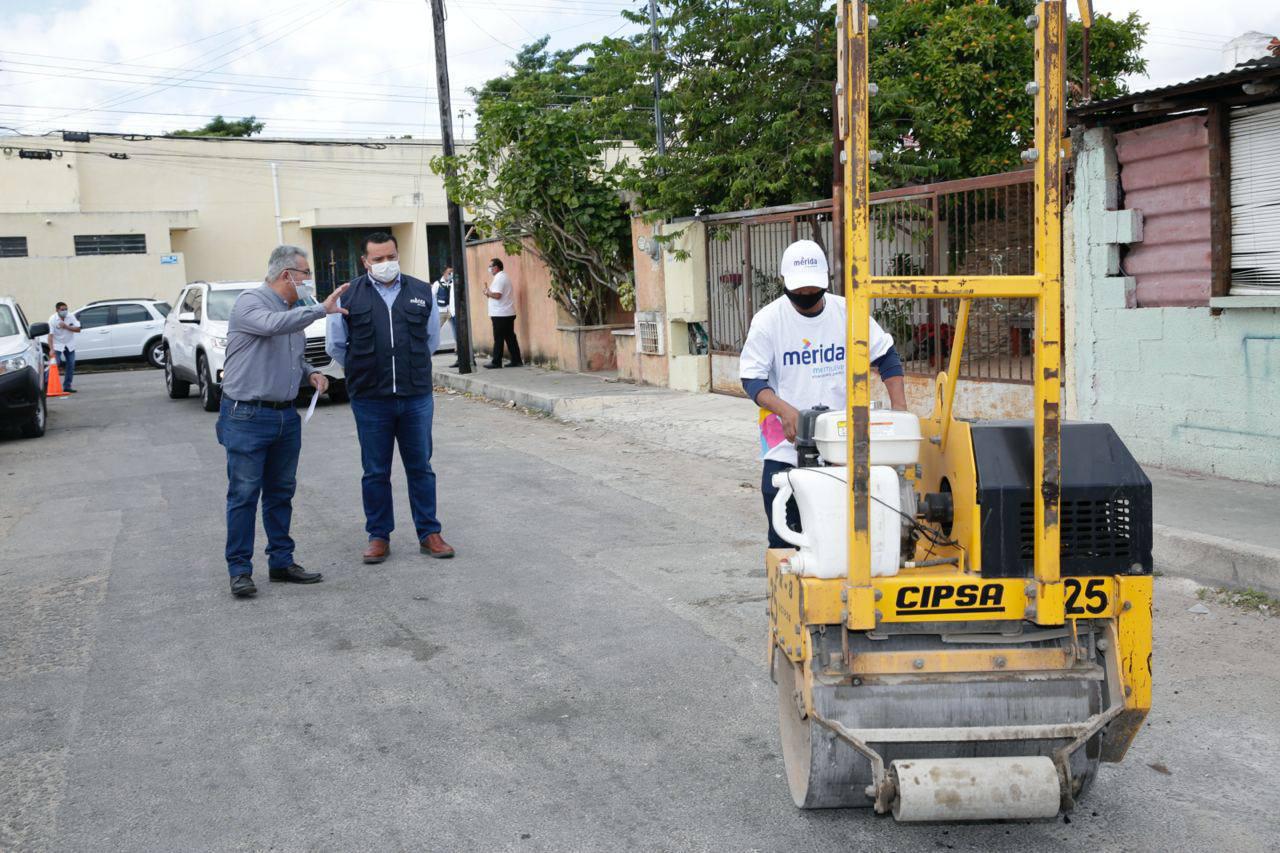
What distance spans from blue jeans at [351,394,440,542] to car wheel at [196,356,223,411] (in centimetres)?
993

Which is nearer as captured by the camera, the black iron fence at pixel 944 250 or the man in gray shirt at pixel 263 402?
the man in gray shirt at pixel 263 402

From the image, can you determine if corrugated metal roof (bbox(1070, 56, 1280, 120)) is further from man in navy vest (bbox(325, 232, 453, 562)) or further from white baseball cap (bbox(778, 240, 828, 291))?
man in navy vest (bbox(325, 232, 453, 562))

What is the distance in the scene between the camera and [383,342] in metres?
7.21

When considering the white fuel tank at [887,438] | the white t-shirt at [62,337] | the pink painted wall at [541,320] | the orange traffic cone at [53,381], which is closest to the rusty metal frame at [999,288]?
the white fuel tank at [887,438]

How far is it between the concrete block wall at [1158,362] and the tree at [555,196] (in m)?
8.67

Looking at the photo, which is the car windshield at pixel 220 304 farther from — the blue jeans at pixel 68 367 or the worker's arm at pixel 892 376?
the worker's arm at pixel 892 376

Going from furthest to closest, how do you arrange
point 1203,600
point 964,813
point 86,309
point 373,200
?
1. point 373,200
2. point 86,309
3. point 1203,600
4. point 964,813

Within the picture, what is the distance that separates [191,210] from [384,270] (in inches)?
1305

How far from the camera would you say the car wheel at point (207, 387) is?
16.6 m

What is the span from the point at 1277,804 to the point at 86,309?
28.2m

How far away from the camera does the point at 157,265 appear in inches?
1356

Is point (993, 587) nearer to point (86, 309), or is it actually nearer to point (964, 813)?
point (964, 813)

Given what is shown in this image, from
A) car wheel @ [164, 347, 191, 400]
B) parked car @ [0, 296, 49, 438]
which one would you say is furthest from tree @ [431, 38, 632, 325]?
parked car @ [0, 296, 49, 438]

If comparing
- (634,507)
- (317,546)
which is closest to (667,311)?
(634,507)
